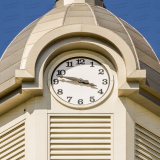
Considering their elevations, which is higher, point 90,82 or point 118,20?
point 118,20

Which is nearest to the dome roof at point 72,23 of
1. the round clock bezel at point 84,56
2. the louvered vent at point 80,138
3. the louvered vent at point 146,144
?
the round clock bezel at point 84,56

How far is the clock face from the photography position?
129 ft

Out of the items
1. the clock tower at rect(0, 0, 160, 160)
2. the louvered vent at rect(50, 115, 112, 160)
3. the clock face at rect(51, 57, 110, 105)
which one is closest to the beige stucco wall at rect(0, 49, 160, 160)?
the clock tower at rect(0, 0, 160, 160)

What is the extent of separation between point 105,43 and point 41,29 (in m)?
3.56

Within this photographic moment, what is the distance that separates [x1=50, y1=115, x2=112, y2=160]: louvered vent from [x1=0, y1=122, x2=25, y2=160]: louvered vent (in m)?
1.39

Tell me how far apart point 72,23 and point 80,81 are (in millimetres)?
3394

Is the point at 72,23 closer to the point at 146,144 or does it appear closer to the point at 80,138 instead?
the point at 80,138

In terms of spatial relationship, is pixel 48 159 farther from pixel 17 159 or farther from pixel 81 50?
pixel 81 50

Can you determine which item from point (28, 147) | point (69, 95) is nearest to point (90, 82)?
point (69, 95)

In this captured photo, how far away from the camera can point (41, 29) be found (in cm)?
4209

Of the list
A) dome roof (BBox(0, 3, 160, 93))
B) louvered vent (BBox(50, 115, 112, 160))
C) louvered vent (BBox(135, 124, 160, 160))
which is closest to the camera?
louvered vent (BBox(50, 115, 112, 160))

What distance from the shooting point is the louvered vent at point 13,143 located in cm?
3894

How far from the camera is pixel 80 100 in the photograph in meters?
39.1

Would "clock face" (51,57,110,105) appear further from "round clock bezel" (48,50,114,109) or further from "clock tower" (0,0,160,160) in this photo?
"round clock bezel" (48,50,114,109)
